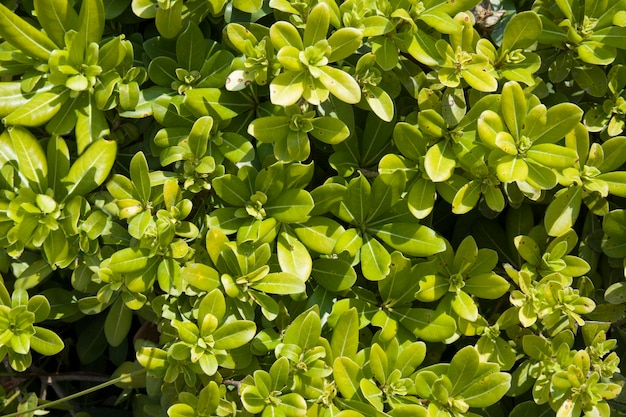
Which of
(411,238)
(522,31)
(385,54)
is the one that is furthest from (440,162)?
(522,31)

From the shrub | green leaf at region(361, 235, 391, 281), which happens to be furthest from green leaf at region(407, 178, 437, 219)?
green leaf at region(361, 235, 391, 281)

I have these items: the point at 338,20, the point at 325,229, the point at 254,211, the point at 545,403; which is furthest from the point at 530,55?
the point at 545,403

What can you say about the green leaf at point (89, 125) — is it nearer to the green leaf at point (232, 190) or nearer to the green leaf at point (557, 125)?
the green leaf at point (232, 190)

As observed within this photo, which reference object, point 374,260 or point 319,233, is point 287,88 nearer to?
point 319,233

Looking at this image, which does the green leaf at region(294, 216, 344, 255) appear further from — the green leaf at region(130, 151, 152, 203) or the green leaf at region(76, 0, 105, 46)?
the green leaf at region(76, 0, 105, 46)

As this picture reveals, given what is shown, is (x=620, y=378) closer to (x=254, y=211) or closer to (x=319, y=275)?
(x=319, y=275)
